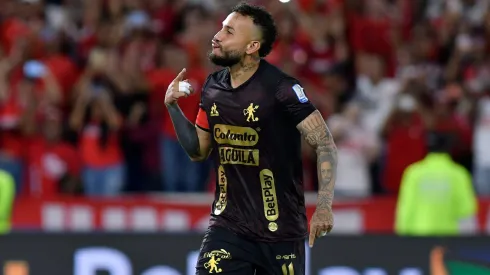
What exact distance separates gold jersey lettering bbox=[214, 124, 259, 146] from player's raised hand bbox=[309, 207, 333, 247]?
59 centimetres

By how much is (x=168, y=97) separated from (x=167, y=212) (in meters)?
6.58

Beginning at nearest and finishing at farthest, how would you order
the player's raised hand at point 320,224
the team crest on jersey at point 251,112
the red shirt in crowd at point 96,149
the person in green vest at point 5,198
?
the player's raised hand at point 320,224, the team crest on jersey at point 251,112, the person in green vest at point 5,198, the red shirt in crowd at point 96,149

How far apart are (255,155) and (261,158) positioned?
0.04 meters

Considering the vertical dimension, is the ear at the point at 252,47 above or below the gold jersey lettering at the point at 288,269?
above

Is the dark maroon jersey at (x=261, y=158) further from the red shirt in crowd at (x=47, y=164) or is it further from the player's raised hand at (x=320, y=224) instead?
the red shirt in crowd at (x=47, y=164)

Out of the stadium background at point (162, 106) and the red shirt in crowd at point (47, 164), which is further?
the red shirt in crowd at point (47, 164)

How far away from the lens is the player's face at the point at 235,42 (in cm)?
676

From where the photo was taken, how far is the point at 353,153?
13.5 metres

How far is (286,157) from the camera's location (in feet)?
22.1

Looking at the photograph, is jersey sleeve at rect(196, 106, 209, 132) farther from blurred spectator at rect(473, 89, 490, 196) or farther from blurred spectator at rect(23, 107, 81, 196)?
blurred spectator at rect(473, 89, 490, 196)

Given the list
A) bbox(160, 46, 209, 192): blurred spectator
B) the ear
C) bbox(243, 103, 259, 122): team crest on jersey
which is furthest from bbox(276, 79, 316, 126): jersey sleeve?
bbox(160, 46, 209, 192): blurred spectator

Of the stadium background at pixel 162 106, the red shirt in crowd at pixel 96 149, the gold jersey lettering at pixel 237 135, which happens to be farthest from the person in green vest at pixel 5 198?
the gold jersey lettering at pixel 237 135

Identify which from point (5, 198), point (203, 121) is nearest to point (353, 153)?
point (5, 198)

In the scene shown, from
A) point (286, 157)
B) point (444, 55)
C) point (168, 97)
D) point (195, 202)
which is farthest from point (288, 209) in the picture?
point (444, 55)
